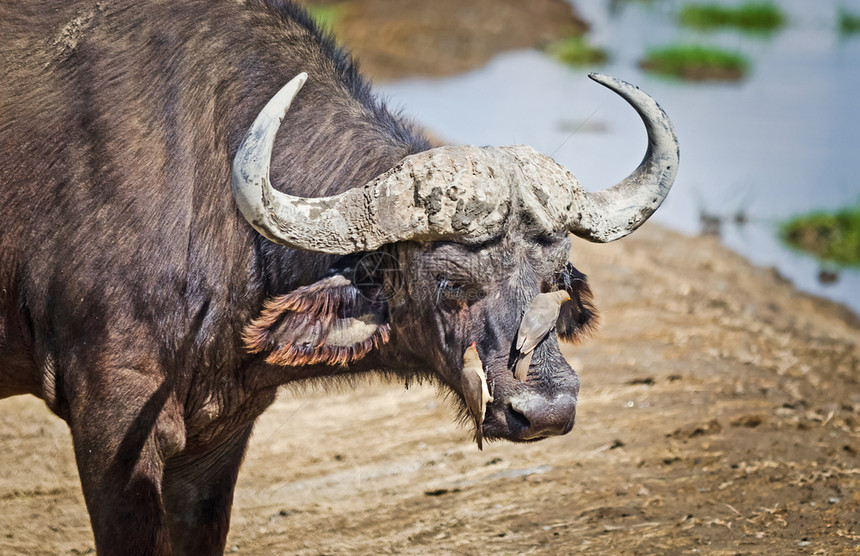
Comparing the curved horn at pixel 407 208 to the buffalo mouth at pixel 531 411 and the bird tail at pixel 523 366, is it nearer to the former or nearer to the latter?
the bird tail at pixel 523 366

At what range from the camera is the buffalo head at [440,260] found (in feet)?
12.8

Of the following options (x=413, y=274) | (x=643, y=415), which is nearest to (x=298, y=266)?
(x=413, y=274)

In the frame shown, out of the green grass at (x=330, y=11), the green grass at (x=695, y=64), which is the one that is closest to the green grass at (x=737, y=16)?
the green grass at (x=695, y=64)

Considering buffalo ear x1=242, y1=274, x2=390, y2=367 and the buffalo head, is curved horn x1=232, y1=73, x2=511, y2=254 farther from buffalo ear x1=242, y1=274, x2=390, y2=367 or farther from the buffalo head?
buffalo ear x1=242, y1=274, x2=390, y2=367

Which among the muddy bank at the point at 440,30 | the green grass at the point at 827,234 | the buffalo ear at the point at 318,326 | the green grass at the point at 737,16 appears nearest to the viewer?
the buffalo ear at the point at 318,326

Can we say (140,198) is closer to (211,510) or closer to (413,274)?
(413,274)

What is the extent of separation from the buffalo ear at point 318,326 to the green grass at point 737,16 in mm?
18815

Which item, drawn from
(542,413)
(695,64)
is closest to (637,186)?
(542,413)

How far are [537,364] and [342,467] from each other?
2782 mm

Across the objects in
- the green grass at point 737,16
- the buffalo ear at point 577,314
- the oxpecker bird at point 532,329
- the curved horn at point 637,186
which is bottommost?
the green grass at point 737,16

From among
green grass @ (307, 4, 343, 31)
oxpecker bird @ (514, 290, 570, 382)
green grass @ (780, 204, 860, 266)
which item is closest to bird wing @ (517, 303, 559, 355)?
oxpecker bird @ (514, 290, 570, 382)

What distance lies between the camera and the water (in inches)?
506

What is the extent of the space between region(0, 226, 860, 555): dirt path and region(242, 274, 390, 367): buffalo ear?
5.25 ft

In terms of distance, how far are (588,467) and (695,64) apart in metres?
13.7
